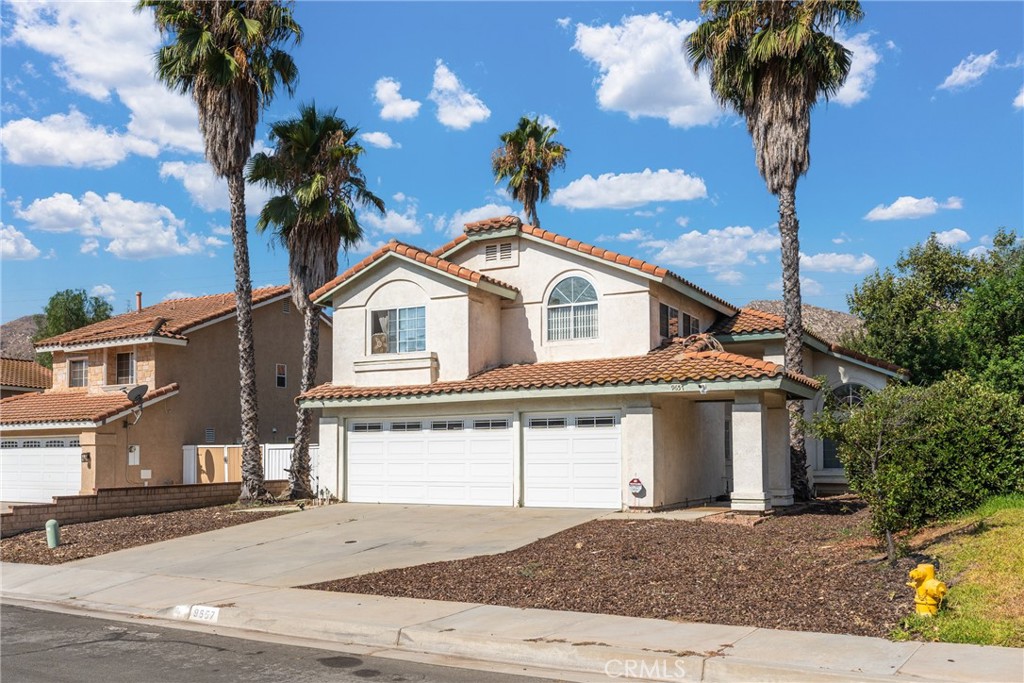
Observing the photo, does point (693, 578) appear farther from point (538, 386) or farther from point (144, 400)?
point (144, 400)

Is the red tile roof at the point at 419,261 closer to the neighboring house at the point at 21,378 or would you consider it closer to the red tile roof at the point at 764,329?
the red tile roof at the point at 764,329

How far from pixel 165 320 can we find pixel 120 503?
8.41 m

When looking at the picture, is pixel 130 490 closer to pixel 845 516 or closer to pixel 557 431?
pixel 557 431

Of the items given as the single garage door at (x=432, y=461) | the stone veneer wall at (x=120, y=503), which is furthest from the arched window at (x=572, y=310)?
the stone veneer wall at (x=120, y=503)

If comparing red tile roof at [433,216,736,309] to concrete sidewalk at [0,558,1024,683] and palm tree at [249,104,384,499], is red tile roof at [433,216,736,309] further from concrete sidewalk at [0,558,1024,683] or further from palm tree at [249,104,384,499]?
concrete sidewalk at [0,558,1024,683]

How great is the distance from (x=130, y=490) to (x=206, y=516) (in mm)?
2415

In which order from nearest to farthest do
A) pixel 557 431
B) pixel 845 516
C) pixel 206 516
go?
Answer: pixel 845 516
pixel 557 431
pixel 206 516

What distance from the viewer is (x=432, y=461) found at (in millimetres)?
22188

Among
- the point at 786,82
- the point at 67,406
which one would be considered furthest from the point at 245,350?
the point at 786,82

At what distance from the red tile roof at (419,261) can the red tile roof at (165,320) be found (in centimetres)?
801

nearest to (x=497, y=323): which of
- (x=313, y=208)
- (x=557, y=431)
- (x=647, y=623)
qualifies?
(x=557, y=431)

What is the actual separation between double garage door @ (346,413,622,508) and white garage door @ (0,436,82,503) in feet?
35.0

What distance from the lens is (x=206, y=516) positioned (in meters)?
22.1

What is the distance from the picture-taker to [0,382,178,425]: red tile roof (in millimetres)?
27703
